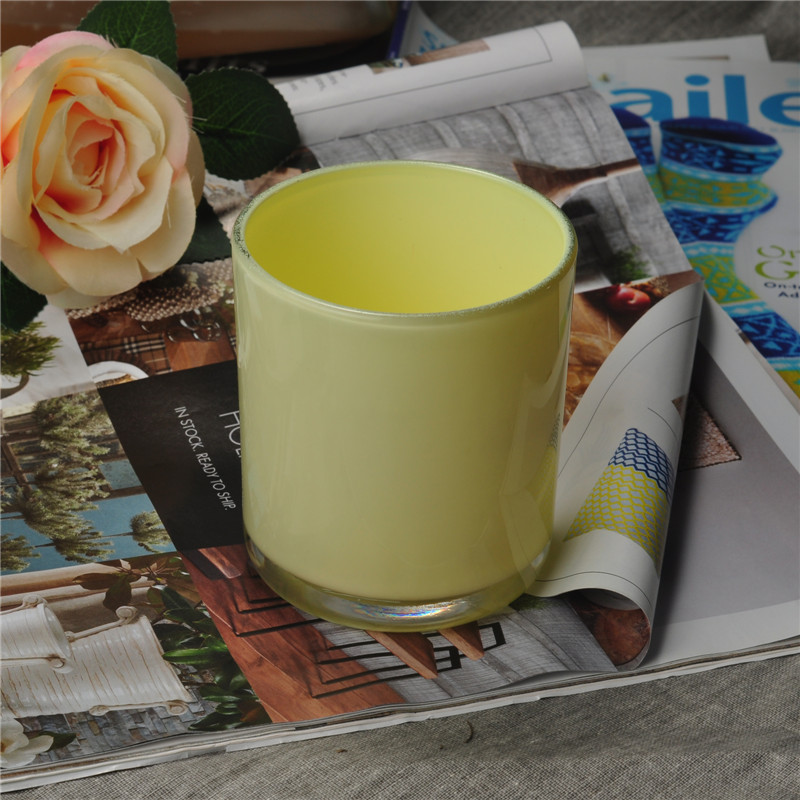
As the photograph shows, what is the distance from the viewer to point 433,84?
635 millimetres

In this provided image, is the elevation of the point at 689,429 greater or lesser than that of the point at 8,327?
lesser

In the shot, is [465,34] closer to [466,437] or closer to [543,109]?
[543,109]

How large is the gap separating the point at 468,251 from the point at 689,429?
0.16 meters

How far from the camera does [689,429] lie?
1.50 feet

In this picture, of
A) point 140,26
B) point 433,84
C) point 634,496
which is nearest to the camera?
point 634,496

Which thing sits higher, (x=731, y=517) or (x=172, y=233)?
(x=172, y=233)

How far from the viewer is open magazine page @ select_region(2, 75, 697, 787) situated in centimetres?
33

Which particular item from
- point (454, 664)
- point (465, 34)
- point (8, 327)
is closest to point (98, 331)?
point (8, 327)


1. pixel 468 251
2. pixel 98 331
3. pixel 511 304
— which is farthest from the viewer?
pixel 98 331

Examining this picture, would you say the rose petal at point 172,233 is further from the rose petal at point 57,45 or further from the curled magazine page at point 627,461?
the curled magazine page at point 627,461

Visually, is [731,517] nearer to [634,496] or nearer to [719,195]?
[634,496]

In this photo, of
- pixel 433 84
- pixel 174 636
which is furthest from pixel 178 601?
pixel 433 84

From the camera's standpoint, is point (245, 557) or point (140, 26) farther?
point (140, 26)

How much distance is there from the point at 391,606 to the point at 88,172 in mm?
263
